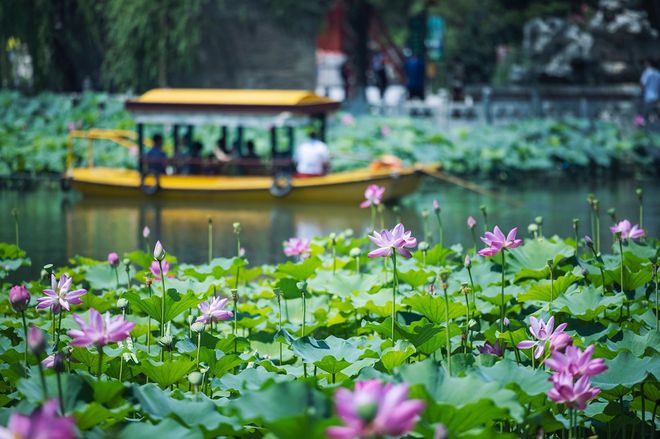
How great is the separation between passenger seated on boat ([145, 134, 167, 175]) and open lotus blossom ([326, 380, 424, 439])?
12197 mm

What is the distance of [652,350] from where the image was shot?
400 centimetres

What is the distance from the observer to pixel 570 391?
302cm

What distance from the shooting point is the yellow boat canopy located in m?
13.8

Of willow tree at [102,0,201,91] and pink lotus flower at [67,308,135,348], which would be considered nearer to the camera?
pink lotus flower at [67,308,135,348]

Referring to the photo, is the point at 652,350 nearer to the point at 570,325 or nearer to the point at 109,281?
the point at 570,325

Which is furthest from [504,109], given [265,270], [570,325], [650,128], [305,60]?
[570,325]

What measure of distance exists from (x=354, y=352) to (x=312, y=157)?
10.3 metres

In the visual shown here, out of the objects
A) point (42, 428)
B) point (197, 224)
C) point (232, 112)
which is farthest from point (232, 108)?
point (42, 428)

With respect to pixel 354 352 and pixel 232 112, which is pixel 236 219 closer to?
pixel 232 112

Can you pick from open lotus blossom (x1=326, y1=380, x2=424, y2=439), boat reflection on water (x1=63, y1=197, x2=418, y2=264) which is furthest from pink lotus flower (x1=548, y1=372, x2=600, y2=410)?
boat reflection on water (x1=63, y1=197, x2=418, y2=264)

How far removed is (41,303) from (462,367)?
4.71ft

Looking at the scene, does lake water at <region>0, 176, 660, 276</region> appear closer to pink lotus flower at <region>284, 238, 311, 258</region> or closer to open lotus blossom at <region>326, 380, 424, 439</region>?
pink lotus flower at <region>284, 238, 311, 258</region>

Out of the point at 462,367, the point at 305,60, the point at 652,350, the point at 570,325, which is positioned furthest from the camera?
the point at 305,60

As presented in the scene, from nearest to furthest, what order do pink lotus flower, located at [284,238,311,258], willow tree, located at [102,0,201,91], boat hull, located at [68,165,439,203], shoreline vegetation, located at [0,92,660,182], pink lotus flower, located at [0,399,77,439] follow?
pink lotus flower, located at [0,399,77,439] → pink lotus flower, located at [284,238,311,258] → boat hull, located at [68,165,439,203] → shoreline vegetation, located at [0,92,660,182] → willow tree, located at [102,0,201,91]
